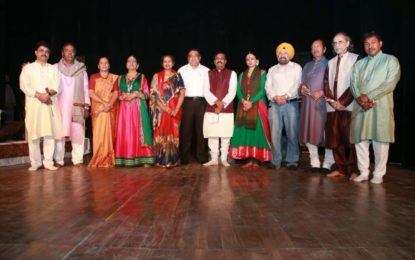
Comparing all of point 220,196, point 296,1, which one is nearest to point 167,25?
point 296,1

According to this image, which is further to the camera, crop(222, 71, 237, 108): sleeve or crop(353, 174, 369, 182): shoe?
crop(222, 71, 237, 108): sleeve

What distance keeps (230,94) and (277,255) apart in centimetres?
317

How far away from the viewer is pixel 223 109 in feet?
15.1

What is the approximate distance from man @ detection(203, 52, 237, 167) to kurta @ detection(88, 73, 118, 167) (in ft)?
3.71

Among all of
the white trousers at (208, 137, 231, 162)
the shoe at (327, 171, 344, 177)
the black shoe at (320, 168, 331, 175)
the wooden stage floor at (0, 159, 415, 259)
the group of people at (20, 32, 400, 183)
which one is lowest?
the black shoe at (320, 168, 331, 175)

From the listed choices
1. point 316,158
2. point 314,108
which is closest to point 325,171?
point 316,158

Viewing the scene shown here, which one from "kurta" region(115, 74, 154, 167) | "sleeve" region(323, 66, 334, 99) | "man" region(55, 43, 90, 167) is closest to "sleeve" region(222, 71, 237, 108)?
"kurta" region(115, 74, 154, 167)

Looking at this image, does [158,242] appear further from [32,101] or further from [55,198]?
[32,101]

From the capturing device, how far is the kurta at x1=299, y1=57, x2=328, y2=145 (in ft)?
13.1

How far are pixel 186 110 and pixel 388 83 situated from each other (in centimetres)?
238

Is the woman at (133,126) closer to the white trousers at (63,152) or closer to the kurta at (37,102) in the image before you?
the white trousers at (63,152)

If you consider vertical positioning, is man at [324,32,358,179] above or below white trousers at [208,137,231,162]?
above

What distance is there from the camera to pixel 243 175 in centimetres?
380

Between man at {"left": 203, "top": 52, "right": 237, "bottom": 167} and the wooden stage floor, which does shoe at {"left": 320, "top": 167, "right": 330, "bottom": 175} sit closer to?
the wooden stage floor
